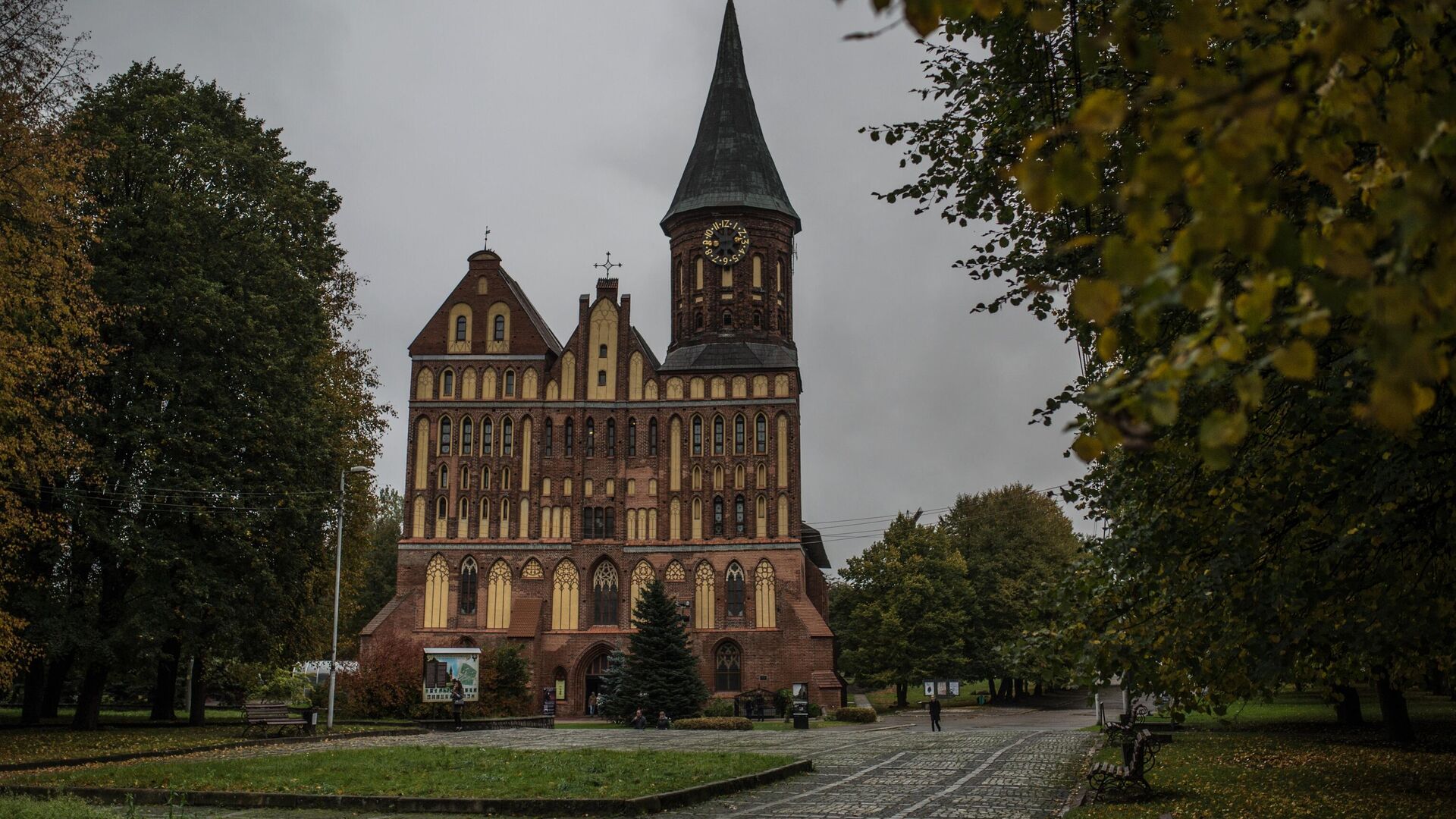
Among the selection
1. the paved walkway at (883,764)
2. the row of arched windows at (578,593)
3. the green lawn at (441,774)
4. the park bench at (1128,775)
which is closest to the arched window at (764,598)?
the row of arched windows at (578,593)

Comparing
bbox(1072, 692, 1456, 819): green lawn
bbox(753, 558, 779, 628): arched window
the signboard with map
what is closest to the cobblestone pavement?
bbox(1072, 692, 1456, 819): green lawn

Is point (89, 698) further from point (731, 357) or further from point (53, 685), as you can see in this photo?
point (731, 357)

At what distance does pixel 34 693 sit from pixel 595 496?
1035 inches

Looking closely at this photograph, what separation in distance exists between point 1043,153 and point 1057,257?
3.03ft

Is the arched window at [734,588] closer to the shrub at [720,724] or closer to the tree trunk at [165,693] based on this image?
the shrub at [720,724]

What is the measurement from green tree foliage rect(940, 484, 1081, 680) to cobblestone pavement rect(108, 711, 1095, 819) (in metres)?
22.7

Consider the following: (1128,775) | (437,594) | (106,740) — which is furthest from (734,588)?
(1128,775)

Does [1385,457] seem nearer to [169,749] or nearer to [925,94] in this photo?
[925,94]

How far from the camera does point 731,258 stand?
190 feet

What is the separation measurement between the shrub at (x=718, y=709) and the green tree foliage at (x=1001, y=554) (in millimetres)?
14543

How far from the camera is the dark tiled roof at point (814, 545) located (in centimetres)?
6444

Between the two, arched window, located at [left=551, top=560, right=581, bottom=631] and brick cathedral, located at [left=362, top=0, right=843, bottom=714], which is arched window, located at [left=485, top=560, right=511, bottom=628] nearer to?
brick cathedral, located at [left=362, top=0, right=843, bottom=714]

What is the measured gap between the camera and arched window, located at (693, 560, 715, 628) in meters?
51.8

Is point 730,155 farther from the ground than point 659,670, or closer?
farther from the ground
